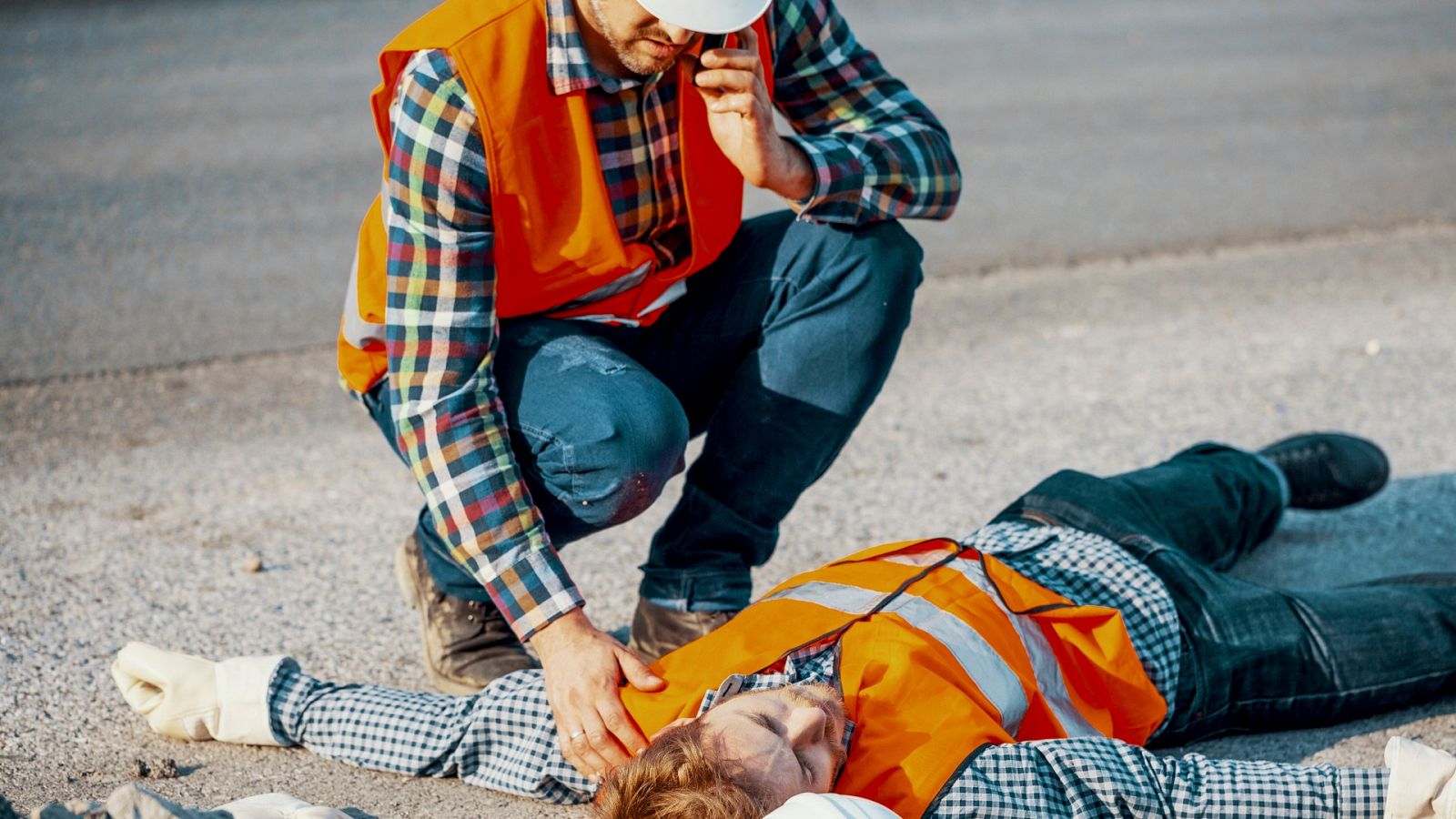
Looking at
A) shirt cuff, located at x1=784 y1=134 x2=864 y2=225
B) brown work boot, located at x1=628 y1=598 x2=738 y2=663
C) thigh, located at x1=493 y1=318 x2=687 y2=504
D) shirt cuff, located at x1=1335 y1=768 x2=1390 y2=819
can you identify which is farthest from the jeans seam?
shirt cuff, located at x1=1335 y1=768 x2=1390 y2=819

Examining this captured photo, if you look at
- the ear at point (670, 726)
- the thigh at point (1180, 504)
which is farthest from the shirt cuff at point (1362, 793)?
the ear at point (670, 726)

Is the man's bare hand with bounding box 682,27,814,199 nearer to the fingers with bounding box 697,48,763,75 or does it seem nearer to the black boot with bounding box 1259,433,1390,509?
the fingers with bounding box 697,48,763,75

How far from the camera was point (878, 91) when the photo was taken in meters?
3.17

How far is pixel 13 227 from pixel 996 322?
402 cm

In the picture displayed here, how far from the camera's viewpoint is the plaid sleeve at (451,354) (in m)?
2.53

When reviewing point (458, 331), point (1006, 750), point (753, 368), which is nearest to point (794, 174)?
point (753, 368)

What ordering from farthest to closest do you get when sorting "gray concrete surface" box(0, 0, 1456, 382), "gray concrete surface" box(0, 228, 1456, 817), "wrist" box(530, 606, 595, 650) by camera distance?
"gray concrete surface" box(0, 0, 1456, 382)
"gray concrete surface" box(0, 228, 1456, 817)
"wrist" box(530, 606, 595, 650)

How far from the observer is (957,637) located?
2547mm

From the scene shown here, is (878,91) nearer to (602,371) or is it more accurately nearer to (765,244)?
(765,244)

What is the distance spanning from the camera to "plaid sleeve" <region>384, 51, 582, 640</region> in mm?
2533

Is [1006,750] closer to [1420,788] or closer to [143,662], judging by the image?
[1420,788]

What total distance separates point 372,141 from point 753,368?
4920 millimetres

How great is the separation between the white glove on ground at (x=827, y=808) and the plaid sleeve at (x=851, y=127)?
1.27m

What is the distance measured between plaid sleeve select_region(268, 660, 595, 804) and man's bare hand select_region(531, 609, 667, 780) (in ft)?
0.51
